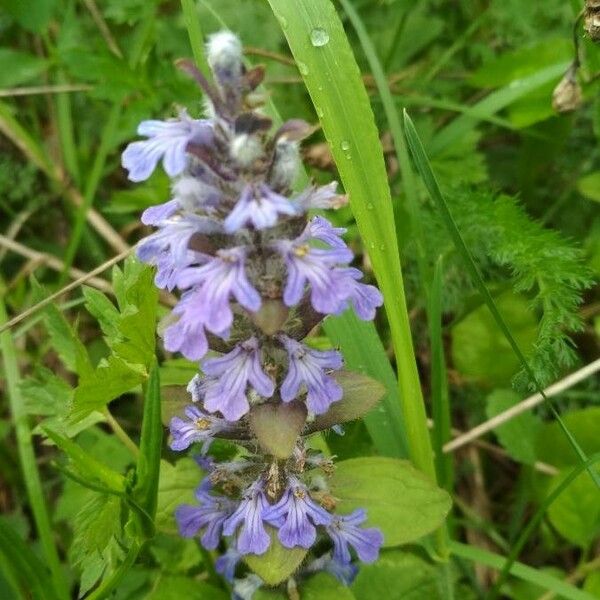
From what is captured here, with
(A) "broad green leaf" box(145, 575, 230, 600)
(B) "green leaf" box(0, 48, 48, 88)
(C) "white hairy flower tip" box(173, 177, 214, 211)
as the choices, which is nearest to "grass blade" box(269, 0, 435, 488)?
(C) "white hairy flower tip" box(173, 177, 214, 211)

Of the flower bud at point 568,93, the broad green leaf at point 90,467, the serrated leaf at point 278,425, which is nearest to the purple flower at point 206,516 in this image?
the broad green leaf at point 90,467

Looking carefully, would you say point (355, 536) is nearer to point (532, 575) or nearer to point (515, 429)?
point (532, 575)

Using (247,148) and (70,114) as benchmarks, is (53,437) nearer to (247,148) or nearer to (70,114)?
(247,148)

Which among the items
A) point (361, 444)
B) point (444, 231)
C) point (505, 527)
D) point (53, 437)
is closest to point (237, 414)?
point (53, 437)

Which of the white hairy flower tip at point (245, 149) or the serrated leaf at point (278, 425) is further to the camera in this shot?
the serrated leaf at point (278, 425)

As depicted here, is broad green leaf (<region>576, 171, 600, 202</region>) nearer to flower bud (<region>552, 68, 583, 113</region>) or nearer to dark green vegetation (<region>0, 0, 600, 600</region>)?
dark green vegetation (<region>0, 0, 600, 600</region>)

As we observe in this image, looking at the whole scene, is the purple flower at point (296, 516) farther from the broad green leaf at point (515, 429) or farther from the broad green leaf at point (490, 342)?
the broad green leaf at point (490, 342)
